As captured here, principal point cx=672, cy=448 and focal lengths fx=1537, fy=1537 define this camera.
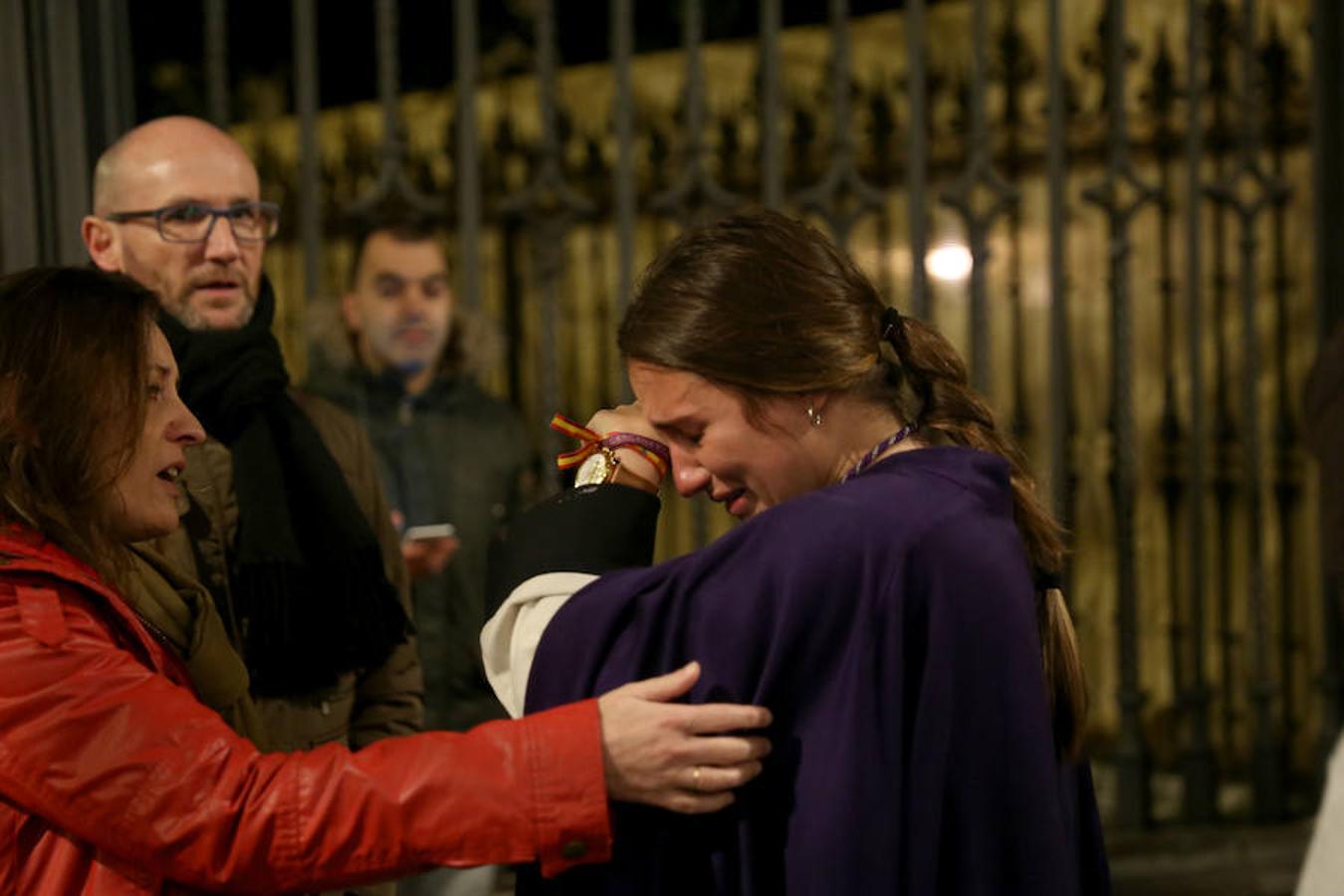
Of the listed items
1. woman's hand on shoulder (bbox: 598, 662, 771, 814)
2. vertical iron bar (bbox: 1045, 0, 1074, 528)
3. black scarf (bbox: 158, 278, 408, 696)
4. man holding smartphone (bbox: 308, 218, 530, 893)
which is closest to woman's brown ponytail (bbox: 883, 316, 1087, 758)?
woman's hand on shoulder (bbox: 598, 662, 771, 814)

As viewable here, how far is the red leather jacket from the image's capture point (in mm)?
1252

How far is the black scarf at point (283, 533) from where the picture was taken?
1973mm

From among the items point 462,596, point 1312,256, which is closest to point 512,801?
point 462,596

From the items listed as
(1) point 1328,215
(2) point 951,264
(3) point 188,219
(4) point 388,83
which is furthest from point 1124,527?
(3) point 188,219

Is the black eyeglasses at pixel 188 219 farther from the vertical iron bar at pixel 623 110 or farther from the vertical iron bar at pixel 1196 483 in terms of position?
the vertical iron bar at pixel 1196 483

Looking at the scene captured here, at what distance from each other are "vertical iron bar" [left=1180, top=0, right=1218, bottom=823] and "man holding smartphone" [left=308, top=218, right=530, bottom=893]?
156 cm

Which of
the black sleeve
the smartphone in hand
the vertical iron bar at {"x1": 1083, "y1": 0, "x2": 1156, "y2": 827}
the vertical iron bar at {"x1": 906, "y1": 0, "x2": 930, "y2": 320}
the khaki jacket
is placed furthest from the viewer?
the vertical iron bar at {"x1": 1083, "y1": 0, "x2": 1156, "y2": 827}

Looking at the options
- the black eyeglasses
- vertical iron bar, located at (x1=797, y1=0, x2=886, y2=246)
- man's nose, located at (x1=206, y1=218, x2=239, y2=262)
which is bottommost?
man's nose, located at (x1=206, y1=218, x2=239, y2=262)

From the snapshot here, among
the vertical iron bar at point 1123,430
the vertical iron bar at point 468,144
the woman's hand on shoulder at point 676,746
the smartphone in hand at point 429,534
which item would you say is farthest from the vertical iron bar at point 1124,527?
the woman's hand on shoulder at point 676,746

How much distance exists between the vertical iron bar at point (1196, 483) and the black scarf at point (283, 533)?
2.16 metres

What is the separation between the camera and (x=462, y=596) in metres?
3.21

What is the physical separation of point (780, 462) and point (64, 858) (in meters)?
0.71

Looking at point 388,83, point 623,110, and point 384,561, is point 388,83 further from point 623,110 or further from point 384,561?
point 384,561

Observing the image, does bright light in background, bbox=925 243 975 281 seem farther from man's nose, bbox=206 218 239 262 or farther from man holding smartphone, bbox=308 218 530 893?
man's nose, bbox=206 218 239 262
